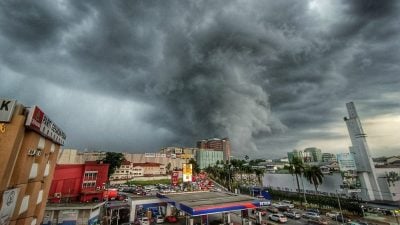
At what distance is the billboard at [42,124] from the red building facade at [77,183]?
1340 inches

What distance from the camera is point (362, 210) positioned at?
49.2 meters

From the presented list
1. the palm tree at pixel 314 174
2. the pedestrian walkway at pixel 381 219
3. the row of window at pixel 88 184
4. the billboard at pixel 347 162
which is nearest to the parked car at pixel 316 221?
the pedestrian walkway at pixel 381 219

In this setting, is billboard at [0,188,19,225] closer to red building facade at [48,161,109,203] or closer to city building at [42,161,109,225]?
city building at [42,161,109,225]

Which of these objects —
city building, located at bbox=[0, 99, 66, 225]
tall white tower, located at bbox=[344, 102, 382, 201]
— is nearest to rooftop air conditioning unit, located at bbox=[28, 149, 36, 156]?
city building, located at bbox=[0, 99, 66, 225]

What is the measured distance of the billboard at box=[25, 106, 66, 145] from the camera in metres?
16.7

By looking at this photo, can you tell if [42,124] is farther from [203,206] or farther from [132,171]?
[132,171]

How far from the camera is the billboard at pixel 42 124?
54.9ft

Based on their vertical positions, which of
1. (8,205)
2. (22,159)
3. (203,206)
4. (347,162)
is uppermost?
(347,162)

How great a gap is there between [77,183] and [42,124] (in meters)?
47.6

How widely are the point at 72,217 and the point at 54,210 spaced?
142 inches

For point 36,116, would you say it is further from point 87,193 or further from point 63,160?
point 63,160

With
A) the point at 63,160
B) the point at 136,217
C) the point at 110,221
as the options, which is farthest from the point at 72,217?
the point at 63,160

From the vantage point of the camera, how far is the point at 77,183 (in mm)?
57531

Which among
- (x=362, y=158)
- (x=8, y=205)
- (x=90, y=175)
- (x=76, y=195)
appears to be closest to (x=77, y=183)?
(x=76, y=195)
